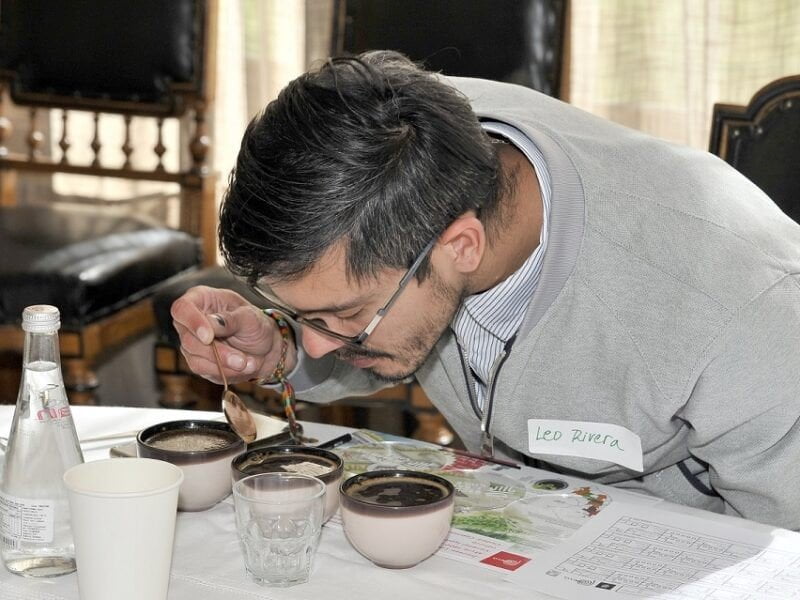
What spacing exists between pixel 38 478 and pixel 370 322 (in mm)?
394

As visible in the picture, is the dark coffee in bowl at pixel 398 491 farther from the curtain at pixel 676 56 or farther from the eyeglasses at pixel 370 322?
the curtain at pixel 676 56

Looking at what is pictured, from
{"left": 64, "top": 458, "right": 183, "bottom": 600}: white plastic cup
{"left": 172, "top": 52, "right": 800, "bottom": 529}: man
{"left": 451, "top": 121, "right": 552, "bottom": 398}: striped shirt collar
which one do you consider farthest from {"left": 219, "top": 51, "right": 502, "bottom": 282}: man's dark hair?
{"left": 64, "top": 458, "right": 183, "bottom": 600}: white plastic cup

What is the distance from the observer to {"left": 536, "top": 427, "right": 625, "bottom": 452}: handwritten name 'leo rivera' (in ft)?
3.95

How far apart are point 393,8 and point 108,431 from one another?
1.44 meters

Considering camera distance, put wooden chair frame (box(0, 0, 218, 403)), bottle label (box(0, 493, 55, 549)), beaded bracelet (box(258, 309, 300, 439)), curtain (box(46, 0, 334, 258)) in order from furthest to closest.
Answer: curtain (box(46, 0, 334, 258)) < wooden chair frame (box(0, 0, 218, 403)) < beaded bracelet (box(258, 309, 300, 439)) < bottle label (box(0, 493, 55, 549))

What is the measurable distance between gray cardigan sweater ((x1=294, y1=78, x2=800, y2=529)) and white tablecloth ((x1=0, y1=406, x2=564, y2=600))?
1.04ft

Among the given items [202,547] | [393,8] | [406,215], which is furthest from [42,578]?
[393,8]

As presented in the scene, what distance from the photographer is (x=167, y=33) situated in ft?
8.84

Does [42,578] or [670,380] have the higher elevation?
[670,380]

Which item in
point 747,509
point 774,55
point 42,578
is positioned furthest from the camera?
point 774,55

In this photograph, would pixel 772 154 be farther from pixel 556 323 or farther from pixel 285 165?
pixel 285 165

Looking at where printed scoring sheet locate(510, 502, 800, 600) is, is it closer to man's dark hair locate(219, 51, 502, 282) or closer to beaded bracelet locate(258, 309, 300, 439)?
man's dark hair locate(219, 51, 502, 282)

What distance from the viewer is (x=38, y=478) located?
0.97 meters

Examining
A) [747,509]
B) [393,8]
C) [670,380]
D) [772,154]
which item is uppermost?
[393,8]
